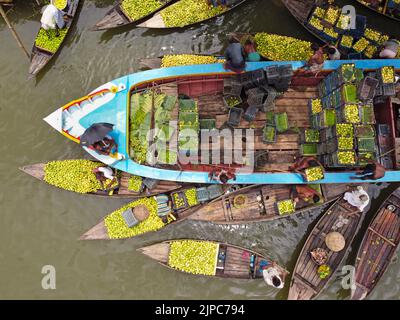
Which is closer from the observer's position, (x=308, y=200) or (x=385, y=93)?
(x=385, y=93)

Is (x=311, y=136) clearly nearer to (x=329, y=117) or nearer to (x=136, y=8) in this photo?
(x=329, y=117)

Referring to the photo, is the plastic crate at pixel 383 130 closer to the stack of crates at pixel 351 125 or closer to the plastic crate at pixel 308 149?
the stack of crates at pixel 351 125

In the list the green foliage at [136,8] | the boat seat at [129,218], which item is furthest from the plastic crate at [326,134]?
the green foliage at [136,8]

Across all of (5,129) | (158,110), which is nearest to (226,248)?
(158,110)

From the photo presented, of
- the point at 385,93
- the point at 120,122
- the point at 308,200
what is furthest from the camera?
the point at 308,200

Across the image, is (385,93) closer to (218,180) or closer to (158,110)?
(218,180)

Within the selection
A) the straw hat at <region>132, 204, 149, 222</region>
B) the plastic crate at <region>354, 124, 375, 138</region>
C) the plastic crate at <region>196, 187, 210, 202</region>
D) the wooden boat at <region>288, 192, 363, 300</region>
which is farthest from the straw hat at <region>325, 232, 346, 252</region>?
the straw hat at <region>132, 204, 149, 222</region>

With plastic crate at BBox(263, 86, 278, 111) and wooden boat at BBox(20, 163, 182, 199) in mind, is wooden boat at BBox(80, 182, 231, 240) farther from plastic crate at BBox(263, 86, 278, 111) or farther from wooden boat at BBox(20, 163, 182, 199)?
plastic crate at BBox(263, 86, 278, 111)

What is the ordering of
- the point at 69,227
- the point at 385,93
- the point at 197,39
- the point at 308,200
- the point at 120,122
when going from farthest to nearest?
the point at 197,39, the point at 69,227, the point at 308,200, the point at 120,122, the point at 385,93
